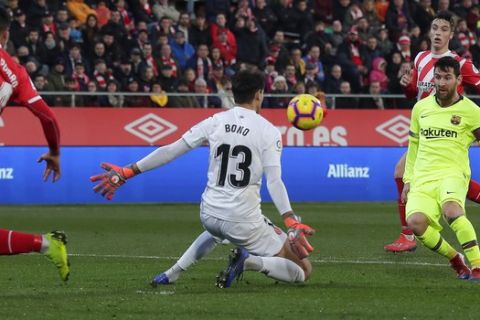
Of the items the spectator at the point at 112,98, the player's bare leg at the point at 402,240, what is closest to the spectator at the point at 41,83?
the spectator at the point at 112,98

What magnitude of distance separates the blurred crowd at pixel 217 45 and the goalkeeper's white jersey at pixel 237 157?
14.5 meters

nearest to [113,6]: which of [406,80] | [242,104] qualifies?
[406,80]

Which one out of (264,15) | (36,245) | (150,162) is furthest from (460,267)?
(264,15)

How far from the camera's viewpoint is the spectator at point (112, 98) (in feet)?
81.4

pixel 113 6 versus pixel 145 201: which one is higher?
pixel 113 6

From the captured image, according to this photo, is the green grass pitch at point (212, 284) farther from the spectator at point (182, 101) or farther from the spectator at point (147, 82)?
the spectator at point (147, 82)

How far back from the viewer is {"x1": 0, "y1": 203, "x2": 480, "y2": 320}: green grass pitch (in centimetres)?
856

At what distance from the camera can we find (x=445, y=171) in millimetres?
10695

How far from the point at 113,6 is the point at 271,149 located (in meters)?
17.5

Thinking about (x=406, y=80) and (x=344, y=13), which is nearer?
(x=406, y=80)

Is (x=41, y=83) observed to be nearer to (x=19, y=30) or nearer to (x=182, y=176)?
(x=19, y=30)

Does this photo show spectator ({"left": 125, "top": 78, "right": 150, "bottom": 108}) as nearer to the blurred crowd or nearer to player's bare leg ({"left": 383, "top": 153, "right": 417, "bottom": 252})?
the blurred crowd

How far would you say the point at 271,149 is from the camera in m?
9.56

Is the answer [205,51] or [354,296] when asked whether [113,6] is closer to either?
[205,51]
